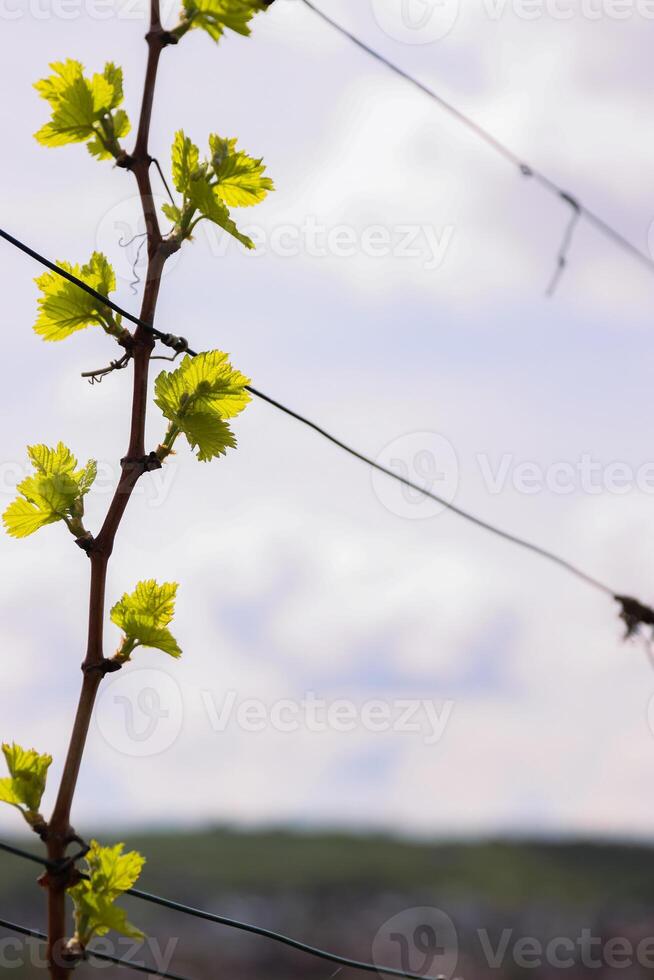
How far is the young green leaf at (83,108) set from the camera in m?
1.33

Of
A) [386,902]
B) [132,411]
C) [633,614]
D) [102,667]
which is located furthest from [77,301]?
[386,902]

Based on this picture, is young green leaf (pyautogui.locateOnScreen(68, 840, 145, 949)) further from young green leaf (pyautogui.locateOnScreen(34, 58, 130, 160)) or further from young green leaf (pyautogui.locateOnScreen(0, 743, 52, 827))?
young green leaf (pyautogui.locateOnScreen(34, 58, 130, 160))

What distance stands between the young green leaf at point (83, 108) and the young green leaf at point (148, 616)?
0.61 meters

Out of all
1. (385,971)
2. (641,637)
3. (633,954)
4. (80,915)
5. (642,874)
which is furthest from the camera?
(642,874)

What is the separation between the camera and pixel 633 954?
1132cm

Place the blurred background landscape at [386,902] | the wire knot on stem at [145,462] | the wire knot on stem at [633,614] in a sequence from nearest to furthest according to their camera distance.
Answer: the wire knot on stem at [145,462] < the wire knot on stem at [633,614] < the blurred background landscape at [386,902]

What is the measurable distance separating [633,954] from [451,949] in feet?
6.91

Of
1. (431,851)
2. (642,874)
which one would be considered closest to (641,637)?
(642,874)

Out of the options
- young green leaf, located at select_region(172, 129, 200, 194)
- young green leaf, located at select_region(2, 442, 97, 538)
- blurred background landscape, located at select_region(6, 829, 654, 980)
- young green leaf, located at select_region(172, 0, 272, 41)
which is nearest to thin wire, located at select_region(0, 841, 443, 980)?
young green leaf, located at select_region(2, 442, 97, 538)

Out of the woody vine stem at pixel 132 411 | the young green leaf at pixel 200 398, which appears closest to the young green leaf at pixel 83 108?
the woody vine stem at pixel 132 411

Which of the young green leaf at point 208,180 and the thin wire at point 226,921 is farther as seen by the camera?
the young green leaf at point 208,180

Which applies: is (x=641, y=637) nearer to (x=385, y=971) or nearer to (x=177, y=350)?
(x=385, y=971)

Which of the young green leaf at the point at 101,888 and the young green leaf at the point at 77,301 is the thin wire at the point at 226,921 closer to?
the young green leaf at the point at 101,888

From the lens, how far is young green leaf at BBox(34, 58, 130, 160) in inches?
52.2
